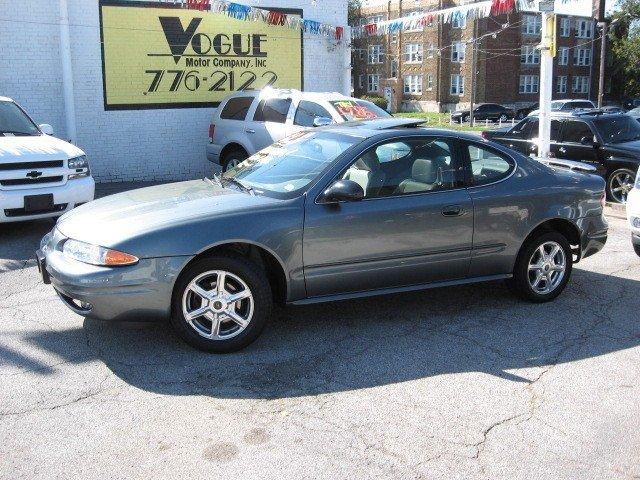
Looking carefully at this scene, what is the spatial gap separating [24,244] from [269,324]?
14.2 feet

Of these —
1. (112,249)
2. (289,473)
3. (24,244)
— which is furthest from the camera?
(24,244)

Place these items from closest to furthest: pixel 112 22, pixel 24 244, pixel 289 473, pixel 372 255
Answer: pixel 289 473
pixel 372 255
pixel 24 244
pixel 112 22

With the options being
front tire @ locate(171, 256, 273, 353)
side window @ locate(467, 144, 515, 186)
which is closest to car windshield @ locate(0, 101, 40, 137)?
front tire @ locate(171, 256, 273, 353)

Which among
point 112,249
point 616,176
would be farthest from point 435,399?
point 616,176

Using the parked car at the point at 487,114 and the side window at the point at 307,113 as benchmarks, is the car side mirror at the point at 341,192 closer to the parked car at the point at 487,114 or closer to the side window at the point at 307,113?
the side window at the point at 307,113

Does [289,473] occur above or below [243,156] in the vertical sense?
below

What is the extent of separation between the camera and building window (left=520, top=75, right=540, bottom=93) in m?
59.8

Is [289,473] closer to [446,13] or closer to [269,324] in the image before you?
[269,324]

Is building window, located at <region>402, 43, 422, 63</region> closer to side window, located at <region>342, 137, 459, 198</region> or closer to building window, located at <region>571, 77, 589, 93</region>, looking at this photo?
building window, located at <region>571, 77, 589, 93</region>

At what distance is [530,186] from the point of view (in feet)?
19.5

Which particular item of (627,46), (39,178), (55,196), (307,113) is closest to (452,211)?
(55,196)

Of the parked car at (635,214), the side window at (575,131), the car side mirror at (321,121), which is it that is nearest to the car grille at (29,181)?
the car side mirror at (321,121)

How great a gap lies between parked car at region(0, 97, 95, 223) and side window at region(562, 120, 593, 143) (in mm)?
7828

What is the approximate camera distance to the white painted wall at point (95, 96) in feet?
42.9
